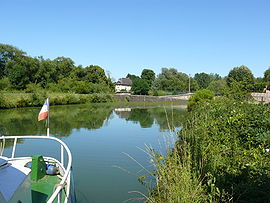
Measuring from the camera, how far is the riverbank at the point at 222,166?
3.34 metres

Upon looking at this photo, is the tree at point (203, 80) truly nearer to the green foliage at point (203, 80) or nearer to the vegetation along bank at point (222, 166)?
the green foliage at point (203, 80)

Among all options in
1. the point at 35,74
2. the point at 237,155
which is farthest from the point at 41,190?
the point at 35,74

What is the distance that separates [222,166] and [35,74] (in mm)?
48194

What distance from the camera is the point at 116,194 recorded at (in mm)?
5758

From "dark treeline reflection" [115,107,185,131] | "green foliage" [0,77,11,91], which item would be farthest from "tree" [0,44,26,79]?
"dark treeline reflection" [115,107,185,131]

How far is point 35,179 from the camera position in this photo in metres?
4.40

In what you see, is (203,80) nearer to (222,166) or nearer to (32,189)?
(222,166)

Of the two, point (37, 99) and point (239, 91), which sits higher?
point (239, 91)

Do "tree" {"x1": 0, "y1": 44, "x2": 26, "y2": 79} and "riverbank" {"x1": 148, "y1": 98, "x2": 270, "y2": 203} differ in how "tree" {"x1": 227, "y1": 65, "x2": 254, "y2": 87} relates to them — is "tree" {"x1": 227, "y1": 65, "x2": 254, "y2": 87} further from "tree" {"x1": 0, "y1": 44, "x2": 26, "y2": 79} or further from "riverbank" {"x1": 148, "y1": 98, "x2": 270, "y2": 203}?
"tree" {"x1": 0, "y1": 44, "x2": 26, "y2": 79}

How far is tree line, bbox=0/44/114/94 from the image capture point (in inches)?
Answer: 1645

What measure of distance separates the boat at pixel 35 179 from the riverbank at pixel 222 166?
1.44 m

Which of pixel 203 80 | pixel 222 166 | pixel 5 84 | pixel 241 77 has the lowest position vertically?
pixel 222 166

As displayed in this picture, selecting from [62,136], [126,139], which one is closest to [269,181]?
[126,139]

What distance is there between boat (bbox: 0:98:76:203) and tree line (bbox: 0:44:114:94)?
37.0m
